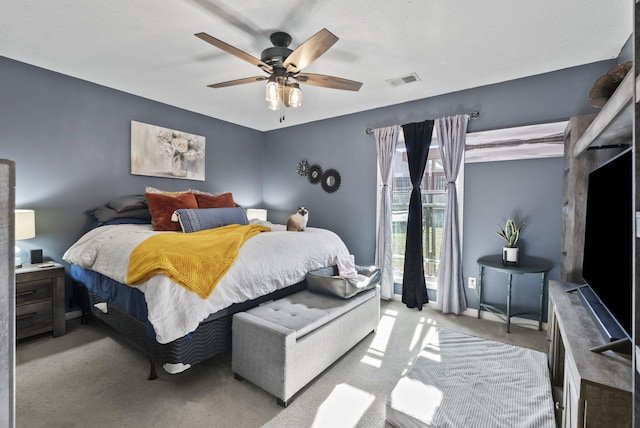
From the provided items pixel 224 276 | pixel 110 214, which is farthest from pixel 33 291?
pixel 224 276

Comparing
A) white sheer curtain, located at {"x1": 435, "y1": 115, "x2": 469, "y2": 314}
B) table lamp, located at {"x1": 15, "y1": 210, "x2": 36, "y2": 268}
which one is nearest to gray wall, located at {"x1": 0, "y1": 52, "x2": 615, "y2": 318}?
white sheer curtain, located at {"x1": 435, "y1": 115, "x2": 469, "y2": 314}

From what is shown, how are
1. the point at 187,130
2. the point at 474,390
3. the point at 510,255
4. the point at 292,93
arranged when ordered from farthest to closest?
the point at 187,130
the point at 510,255
the point at 292,93
the point at 474,390

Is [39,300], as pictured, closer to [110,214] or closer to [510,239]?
[110,214]

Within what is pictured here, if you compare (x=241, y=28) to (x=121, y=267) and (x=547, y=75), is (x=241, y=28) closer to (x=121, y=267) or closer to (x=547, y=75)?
(x=121, y=267)

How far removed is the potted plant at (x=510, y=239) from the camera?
270cm

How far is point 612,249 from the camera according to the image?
48.9 inches

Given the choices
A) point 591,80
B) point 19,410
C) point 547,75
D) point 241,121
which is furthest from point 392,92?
point 19,410

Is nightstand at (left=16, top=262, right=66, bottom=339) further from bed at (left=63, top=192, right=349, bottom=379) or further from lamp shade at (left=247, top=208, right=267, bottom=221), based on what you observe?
lamp shade at (left=247, top=208, right=267, bottom=221)

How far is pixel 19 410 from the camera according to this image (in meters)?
1.63

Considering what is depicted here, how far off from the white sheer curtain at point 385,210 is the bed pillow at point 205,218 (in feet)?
5.58

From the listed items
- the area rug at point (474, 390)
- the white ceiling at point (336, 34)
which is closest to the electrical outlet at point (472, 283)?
the area rug at point (474, 390)

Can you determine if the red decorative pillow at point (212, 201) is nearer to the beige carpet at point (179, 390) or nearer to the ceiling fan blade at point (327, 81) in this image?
the beige carpet at point (179, 390)

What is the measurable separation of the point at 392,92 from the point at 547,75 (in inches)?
56.7

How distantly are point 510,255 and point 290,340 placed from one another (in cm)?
226
